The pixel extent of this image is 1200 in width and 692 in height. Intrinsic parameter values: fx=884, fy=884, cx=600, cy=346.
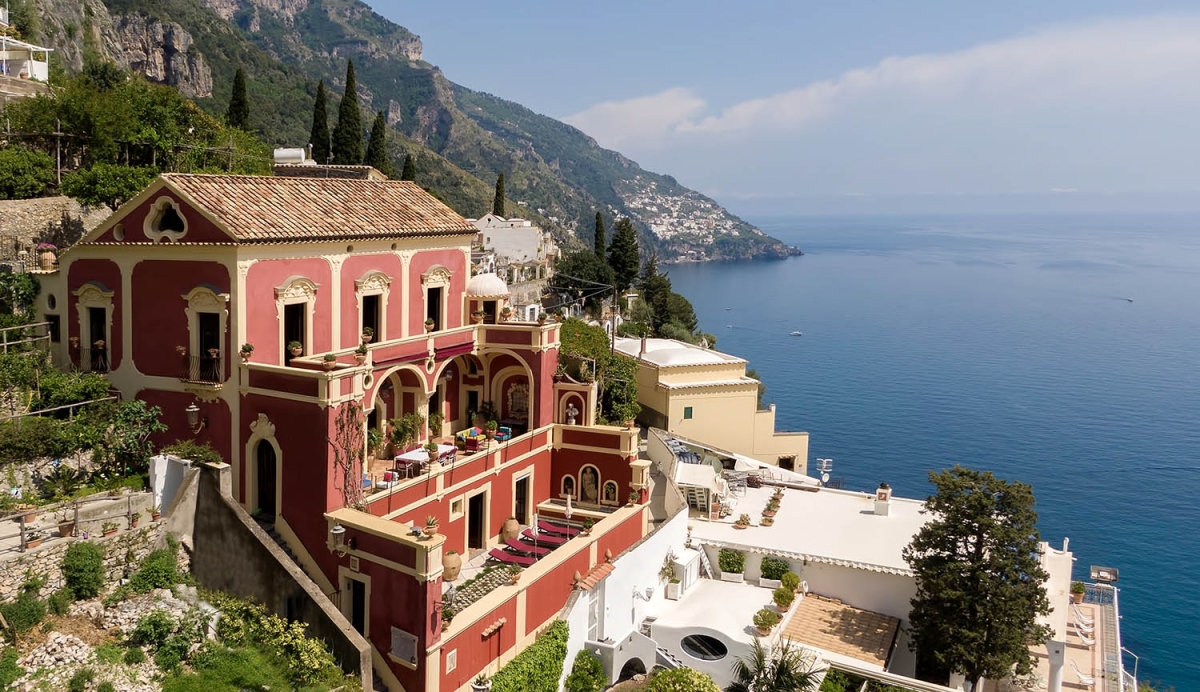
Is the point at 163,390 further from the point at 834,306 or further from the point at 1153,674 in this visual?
the point at 834,306

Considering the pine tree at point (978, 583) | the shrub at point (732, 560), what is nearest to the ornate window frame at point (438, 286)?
the shrub at point (732, 560)

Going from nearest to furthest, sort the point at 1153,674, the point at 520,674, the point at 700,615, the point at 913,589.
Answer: the point at 520,674 < the point at 700,615 < the point at 913,589 < the point at 1153,674

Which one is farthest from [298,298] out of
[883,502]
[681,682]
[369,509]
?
[883,502]

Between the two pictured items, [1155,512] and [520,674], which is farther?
[1155,512]

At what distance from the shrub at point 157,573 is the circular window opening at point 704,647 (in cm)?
1241

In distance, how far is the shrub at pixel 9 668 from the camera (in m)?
13.9

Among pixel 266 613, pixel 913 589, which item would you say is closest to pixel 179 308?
pixel 266 613

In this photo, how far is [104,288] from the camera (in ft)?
68.1

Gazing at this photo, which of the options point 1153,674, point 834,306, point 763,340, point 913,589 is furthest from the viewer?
point 834,306

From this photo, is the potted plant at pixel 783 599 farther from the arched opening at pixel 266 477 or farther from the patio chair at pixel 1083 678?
the arched opening at pixel 266 477

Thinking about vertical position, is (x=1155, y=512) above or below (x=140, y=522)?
below

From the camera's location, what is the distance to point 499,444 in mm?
24531

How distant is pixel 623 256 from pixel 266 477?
47938 millimetres

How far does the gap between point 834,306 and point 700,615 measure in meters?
126
